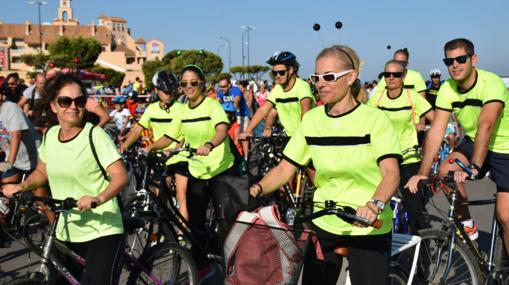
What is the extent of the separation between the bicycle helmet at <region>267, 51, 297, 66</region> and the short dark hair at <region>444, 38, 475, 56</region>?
296 cm

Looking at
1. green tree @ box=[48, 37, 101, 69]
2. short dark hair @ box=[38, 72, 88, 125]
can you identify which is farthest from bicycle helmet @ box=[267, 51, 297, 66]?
green tree @ box=[48, 37, 101, 69]

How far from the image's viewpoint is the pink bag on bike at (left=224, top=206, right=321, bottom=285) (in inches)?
99.9

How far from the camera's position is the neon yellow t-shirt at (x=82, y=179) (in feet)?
11.5

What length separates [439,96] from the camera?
489 centimetres

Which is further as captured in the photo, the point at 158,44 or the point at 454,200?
the point at 158,44

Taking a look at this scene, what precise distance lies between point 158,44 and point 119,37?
1415 centimetres

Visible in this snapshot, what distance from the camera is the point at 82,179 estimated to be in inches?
140

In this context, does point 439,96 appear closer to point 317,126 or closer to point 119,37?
point 317,126

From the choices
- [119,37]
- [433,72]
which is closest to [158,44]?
[119,37]

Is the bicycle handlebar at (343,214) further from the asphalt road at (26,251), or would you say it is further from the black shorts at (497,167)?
the asphalt road at (26,251)

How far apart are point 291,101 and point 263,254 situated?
17.2 ft

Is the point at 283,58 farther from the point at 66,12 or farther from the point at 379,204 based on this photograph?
the point at 66,12

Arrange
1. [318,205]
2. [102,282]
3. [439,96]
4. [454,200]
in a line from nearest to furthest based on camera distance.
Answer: [318,205]
[102,282]
[454,200]
[439,96]

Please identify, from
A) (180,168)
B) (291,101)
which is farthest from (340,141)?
(291,101)
